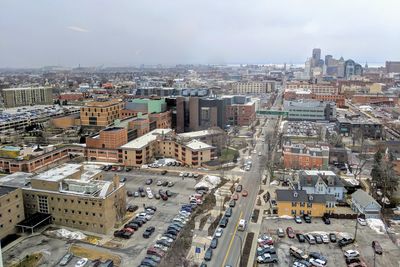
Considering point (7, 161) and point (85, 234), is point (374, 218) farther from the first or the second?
point (7, 161)

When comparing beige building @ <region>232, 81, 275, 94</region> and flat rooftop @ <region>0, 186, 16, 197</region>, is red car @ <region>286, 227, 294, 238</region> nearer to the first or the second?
flat rooftop @ <region>0, 186, 16, 197</region>

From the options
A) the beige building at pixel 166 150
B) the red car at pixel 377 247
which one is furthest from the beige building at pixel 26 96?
the red car at pixel 377 247

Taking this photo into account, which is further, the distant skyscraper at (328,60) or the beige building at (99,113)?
the distant skyscraper at (328,60)

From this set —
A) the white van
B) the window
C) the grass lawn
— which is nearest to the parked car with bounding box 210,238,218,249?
the white van

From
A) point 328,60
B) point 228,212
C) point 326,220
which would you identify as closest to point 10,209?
point 228,212

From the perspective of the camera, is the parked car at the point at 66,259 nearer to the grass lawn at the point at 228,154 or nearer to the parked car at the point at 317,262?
the parked car at the point at 317,262
